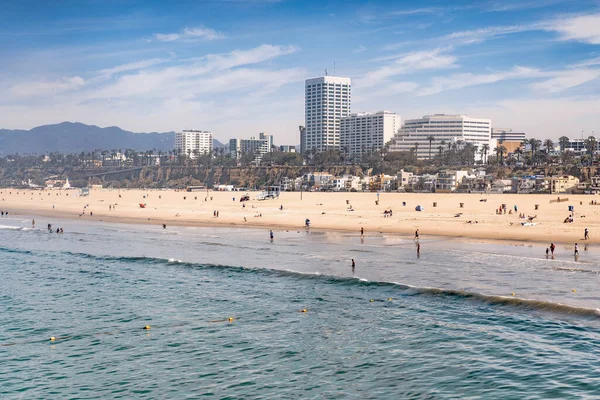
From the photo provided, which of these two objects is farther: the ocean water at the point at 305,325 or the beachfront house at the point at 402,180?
the beachfront house at the point at 402,180

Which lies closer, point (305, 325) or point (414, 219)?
point (305, 325)

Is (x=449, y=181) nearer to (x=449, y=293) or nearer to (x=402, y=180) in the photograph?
(x=402, y=180)

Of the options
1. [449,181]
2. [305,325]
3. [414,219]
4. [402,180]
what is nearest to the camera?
[305,325]

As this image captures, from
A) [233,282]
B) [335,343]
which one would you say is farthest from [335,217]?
[335,343]

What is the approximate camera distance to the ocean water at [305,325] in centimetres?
1995

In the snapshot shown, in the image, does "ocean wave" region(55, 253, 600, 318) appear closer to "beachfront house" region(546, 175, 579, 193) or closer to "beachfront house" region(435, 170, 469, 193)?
"beachfront house" region(546, 175, 579, 193)

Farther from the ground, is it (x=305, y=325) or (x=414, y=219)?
(x=414, y=219)

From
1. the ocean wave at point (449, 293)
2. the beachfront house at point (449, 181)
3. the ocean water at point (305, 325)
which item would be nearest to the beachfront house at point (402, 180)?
the beachfront house at point (449, 181)

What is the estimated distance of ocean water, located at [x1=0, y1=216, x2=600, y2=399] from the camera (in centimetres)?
1995

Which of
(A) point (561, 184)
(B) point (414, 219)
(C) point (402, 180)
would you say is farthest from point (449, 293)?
(C) point (402, 180)

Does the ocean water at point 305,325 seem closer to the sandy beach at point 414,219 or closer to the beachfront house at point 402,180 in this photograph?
the sandy beach at point 414,219

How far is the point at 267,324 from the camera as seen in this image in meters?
27.2

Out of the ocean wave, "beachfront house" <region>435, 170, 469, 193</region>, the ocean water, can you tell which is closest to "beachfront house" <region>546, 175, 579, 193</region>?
"beachfront house" <region>435, 170, 469, 193</region>

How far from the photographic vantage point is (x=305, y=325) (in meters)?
27.0
